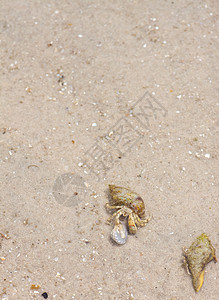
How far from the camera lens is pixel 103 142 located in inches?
163

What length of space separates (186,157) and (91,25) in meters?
2.31

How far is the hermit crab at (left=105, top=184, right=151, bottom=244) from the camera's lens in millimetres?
3625

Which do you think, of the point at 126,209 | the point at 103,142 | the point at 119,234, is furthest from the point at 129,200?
the point at 103,142

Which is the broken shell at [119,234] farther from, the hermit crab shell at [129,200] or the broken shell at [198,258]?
the broken shell at [198,258]

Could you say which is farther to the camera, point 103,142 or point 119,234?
point 103,142

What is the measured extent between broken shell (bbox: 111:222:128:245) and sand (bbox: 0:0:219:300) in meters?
0.10

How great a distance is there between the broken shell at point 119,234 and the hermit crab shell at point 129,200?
23 cm

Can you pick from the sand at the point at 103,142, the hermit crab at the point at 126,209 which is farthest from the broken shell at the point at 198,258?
the hermit crab at the point at 126,209

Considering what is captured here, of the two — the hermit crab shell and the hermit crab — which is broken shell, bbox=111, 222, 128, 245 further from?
the hermit crab shell

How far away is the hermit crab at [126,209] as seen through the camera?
143 inches

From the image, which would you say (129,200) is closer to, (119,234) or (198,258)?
(119,234)

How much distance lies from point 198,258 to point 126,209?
857mm

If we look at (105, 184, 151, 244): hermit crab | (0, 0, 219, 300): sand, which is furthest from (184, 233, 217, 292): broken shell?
(105, 184, 151, 244): hermit crab

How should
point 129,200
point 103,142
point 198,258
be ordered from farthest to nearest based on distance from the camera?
point 103,142
point 129,200
point 198,258
